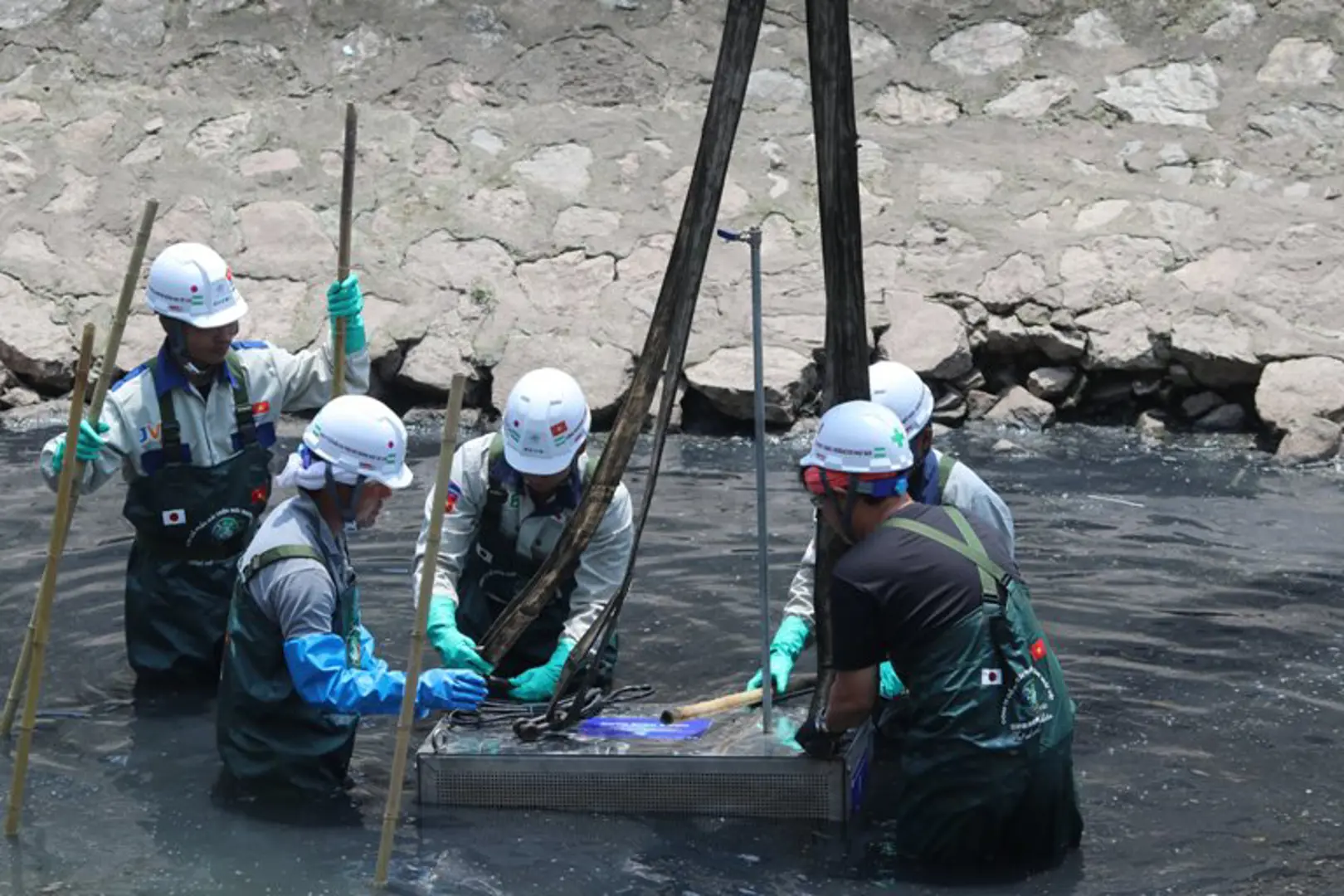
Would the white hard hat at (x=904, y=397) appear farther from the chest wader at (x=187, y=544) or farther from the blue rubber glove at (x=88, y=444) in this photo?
the blue rubber glove at (x=88, y=444)

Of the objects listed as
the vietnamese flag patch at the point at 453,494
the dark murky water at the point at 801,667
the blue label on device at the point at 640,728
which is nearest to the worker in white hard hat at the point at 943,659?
the dark murky water at the point at 801,667

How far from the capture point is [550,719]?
572 centimetres

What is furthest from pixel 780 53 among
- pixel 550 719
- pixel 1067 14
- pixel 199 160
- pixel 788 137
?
pixel 550 719

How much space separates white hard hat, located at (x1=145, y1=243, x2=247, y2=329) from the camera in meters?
6.25

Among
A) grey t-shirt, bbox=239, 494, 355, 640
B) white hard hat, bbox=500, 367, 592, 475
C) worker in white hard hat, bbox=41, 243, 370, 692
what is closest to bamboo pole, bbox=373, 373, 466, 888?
grey t-shirt, bbox=239, 494, 355, 640

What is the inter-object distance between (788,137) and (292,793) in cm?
643

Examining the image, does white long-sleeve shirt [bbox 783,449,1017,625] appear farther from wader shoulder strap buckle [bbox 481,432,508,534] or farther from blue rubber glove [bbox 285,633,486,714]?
blue rubber glove [bbox 285,633,486,714]

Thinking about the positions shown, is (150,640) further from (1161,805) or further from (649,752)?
(1161,805)

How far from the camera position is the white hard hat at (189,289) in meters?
6.25

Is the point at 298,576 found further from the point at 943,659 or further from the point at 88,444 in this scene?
the point at 943,659

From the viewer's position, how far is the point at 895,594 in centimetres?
492

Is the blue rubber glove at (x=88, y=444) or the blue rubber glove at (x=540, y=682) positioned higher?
the blue rubber glove at (x=88, y=444)

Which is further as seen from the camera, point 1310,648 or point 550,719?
point 1310,648

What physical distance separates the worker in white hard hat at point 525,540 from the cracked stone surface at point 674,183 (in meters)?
3.38
